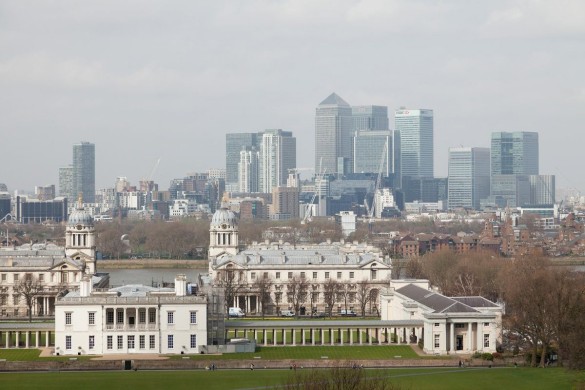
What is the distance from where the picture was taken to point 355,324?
69062mm

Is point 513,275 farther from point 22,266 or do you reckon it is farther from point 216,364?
point 216,364

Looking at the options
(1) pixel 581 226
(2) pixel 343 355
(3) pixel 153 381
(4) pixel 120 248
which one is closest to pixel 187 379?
(3) pixel 153 381

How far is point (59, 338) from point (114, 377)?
30.8ft

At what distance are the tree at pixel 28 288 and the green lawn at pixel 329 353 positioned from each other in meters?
22.6

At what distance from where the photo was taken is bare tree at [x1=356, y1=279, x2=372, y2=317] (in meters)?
84.2

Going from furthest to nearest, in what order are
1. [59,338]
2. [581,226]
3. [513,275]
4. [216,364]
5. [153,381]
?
[581,226] < [513,275] < [59,338] < [216,364] < [153,381]

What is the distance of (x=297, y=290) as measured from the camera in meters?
89.7

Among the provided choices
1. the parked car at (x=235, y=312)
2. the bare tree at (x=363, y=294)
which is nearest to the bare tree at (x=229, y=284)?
the parked car at (x=235, y=312)

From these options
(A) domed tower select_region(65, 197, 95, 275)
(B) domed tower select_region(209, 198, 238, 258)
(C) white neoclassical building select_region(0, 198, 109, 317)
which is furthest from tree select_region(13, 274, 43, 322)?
(B) domed tower select_region(209, 198, 238, 258)

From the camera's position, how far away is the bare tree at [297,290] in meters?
87.1

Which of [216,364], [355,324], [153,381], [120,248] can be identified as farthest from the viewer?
[120,248]

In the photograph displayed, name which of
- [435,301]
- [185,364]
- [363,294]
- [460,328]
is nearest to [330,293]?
[363,294]

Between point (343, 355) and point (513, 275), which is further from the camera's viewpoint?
point (513, 275)

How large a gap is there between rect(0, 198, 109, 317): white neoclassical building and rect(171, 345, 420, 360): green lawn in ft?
66.5
